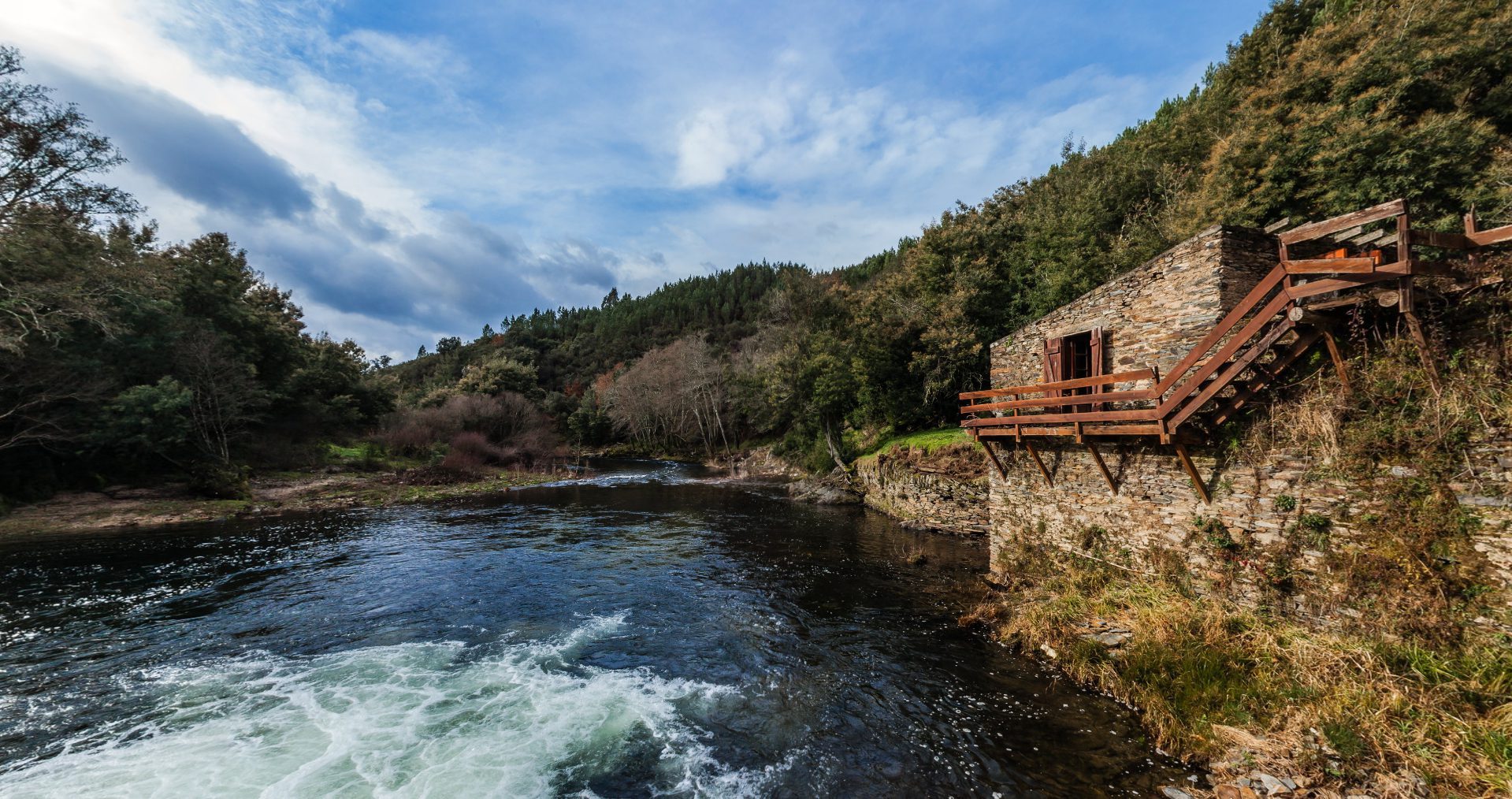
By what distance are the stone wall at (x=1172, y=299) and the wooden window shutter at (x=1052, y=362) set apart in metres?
0.40

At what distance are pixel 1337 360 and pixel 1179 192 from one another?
20.5m

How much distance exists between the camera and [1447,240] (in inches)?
221

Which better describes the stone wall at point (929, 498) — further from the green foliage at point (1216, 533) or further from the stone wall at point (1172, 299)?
the green foliage at point (1216, 533)

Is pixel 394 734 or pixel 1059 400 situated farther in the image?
pixel 1059 400

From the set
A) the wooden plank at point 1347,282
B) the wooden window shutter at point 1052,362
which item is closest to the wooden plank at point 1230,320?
the wooden plank at point 1347,282

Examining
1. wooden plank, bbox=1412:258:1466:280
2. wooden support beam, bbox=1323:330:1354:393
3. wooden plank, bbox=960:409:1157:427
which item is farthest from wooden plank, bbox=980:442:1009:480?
wooden plank, bbox=1412:258:1466:280

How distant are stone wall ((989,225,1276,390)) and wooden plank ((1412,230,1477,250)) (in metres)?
3.08

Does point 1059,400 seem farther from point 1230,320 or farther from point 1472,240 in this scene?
point 1472,240

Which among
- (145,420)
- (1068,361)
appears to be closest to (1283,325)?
(1068,361)

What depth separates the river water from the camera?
573 cm

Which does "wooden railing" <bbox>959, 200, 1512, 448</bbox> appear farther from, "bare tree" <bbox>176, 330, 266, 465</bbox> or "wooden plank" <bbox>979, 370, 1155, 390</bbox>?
"bare tree" <bbox>176, 330, 266, 465</bbox>

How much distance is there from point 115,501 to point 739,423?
4007 centimetres

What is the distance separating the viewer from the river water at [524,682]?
5.73m

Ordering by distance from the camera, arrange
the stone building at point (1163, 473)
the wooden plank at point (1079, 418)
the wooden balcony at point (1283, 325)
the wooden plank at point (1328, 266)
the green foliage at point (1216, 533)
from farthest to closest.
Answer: the wooden plank at point (1079, 418) → the green foliage at point (1216, 533) → the stone building at point (1163, 473) → the wooden plank at point (1328, 266) → the wooden balcony at point (1283, 325)
